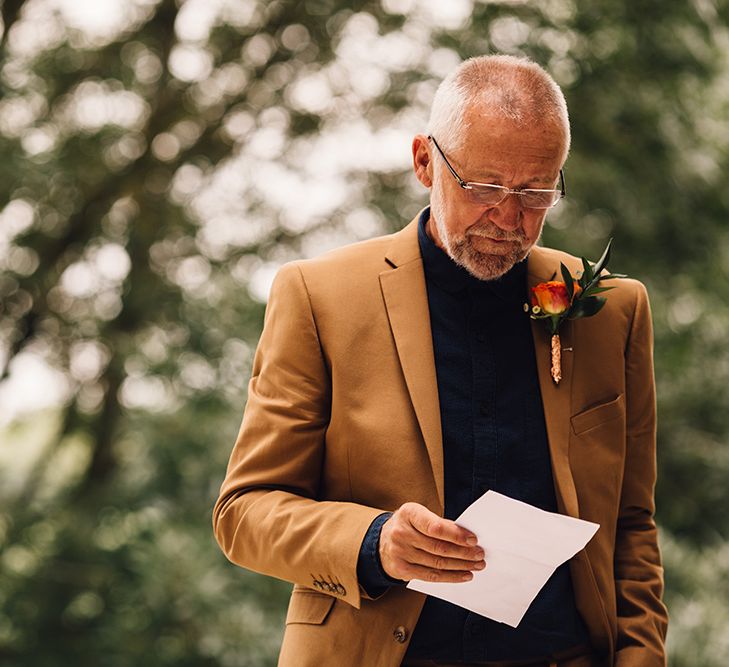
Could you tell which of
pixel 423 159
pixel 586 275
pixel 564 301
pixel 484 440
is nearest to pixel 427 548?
pixel 484 440

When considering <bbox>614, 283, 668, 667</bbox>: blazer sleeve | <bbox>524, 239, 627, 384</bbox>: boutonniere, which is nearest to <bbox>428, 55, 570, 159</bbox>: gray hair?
<bbox>524, 239, 627, 384</bbox>: boutonniere

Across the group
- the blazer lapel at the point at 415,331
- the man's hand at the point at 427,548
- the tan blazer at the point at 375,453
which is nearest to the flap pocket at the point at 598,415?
the tan blazer at the point at 375,453

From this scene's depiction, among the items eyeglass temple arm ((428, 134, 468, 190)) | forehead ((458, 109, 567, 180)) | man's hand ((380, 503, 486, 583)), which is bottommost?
man's hand ((380, 503, 486, 583))

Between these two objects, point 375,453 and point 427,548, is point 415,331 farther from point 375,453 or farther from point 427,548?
point 427,548

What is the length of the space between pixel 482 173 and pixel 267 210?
423 centimetres

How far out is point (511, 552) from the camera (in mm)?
1776

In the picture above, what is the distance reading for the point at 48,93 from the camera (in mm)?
6348

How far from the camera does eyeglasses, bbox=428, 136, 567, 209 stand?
1.93m

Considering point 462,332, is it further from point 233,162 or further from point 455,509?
point 233,162

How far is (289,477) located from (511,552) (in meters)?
0.42

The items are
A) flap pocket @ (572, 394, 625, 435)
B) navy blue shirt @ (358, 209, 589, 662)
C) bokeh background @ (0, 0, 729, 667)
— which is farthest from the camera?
bokeh background @ (0, 0, 729, 667)

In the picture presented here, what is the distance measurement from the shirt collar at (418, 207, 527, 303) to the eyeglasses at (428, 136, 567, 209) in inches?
6.9

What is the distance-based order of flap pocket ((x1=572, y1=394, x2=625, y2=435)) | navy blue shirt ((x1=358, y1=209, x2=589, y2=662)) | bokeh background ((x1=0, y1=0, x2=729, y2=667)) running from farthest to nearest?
1. bokeh background ((x1=0, y1=0, x2=729, y2=667))
2. flap pocket ((x1=572, y1=394, x2=625, y2=435))
3. navy blue shirt ((x1=358, y1=209, x2=589, y2=662))

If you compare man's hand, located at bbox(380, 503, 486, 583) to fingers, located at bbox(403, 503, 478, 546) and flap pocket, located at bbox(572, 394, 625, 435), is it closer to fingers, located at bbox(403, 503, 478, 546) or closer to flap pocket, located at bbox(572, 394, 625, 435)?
fingers, located at bbox(403, 503, 478, 546)
